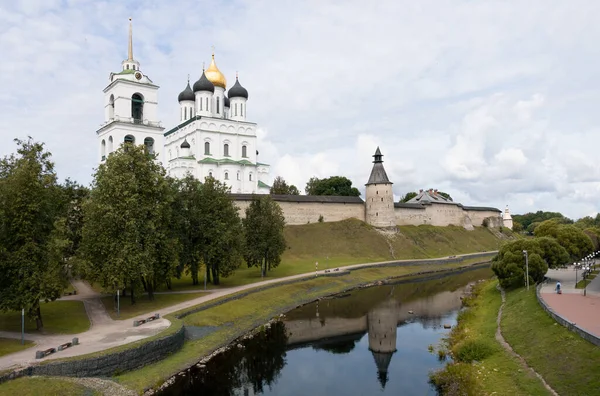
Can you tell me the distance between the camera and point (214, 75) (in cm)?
6362

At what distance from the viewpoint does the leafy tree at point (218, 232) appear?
98.8ft

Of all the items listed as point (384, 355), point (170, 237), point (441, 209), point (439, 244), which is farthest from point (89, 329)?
point (441, 209)

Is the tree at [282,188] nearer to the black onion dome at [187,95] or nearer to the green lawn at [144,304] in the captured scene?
the black onion dome at [187,95]

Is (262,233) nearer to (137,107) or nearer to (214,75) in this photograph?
(137,107)

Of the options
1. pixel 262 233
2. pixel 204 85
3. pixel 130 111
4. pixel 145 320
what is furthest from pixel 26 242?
pixel 204 85

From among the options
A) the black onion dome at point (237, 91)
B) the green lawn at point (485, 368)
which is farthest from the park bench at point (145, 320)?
the black onion dome at point (237, 91)

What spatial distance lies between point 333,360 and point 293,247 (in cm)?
3036

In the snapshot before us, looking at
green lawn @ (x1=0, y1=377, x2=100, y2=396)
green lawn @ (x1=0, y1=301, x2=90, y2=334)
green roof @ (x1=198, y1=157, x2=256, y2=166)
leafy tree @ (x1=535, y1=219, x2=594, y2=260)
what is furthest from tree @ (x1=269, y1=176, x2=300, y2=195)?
green lawn @ (x1=0, y1=377, x2=100, y2=396)

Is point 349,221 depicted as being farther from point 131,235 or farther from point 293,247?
point 131,235

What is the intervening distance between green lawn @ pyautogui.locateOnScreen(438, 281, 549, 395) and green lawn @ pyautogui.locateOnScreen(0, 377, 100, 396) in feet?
38.7

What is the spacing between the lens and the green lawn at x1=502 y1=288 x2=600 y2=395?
13.2m

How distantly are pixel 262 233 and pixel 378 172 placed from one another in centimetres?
2875

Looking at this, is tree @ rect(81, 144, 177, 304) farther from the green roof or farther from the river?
the green roof

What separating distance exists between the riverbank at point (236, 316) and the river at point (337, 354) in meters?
0.71
